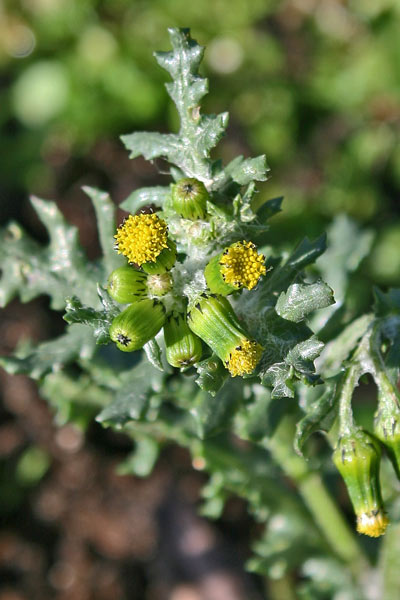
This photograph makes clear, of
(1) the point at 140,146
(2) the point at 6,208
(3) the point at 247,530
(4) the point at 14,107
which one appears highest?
(1) the point at 140,146

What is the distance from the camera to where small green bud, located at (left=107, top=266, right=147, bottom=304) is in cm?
199

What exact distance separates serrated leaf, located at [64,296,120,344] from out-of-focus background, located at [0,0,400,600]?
2.81 meters

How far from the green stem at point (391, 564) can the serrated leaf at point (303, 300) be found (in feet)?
4.02

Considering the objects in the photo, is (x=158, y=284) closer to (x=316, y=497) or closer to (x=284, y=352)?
(x=284, y=352)

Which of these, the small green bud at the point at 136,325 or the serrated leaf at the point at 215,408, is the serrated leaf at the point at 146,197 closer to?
the small green bud at the point at 136,325

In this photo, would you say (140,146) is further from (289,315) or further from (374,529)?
(374,529)

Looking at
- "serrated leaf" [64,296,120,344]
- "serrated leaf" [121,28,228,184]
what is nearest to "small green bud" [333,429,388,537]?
"serrated leaf" [64,296,120,344]

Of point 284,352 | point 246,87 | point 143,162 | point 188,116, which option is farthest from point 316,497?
point 246,87

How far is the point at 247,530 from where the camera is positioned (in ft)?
14.8

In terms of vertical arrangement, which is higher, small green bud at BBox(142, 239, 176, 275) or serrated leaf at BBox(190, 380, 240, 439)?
small green bud at BBox(142, 239, 176, 275)

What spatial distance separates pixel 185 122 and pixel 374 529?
141 cm

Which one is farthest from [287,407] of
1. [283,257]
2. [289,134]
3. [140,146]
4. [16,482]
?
[289,134]

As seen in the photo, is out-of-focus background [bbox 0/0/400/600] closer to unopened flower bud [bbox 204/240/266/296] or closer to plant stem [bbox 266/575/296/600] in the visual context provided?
plant stem [bbox 266/575/296/600]

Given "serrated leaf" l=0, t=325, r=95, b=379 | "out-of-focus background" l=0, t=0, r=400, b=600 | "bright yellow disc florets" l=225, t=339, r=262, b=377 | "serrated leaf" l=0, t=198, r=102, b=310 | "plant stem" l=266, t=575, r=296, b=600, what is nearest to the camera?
"bright yellow disc florets" l=225, t=339, r=262, b=377
